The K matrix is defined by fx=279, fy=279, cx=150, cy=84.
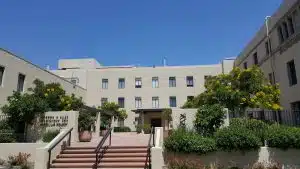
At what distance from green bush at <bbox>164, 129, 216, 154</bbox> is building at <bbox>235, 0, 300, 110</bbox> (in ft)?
33.0

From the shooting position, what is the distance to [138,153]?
13.1 metres

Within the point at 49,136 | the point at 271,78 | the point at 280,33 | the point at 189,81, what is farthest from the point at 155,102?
the point at 49,136

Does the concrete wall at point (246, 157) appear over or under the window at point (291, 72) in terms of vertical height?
under

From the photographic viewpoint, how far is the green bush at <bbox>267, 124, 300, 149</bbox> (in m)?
12.4

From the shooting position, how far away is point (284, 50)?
21.0m

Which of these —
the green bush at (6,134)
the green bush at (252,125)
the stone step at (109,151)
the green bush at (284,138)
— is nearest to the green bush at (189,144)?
the stone step at (109,151)

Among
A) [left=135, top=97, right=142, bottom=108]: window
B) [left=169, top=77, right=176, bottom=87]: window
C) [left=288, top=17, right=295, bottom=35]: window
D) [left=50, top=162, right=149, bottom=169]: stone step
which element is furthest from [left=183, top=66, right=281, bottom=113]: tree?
[left=135, top=97, right=142, bottom=108]: window

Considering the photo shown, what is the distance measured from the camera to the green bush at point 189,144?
1245cm

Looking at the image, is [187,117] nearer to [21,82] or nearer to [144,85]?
[21,82]

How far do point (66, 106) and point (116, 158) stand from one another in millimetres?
10992

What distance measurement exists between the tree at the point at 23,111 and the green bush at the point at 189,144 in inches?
303

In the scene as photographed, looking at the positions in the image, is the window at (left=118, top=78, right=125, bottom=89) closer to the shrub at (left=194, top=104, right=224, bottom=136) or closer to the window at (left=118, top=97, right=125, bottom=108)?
the window at (left=118, top=97, right=125, bottom=108)

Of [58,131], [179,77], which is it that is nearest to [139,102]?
[179,77]

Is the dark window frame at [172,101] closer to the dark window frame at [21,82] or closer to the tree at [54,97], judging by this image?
the tree at [54,97]
